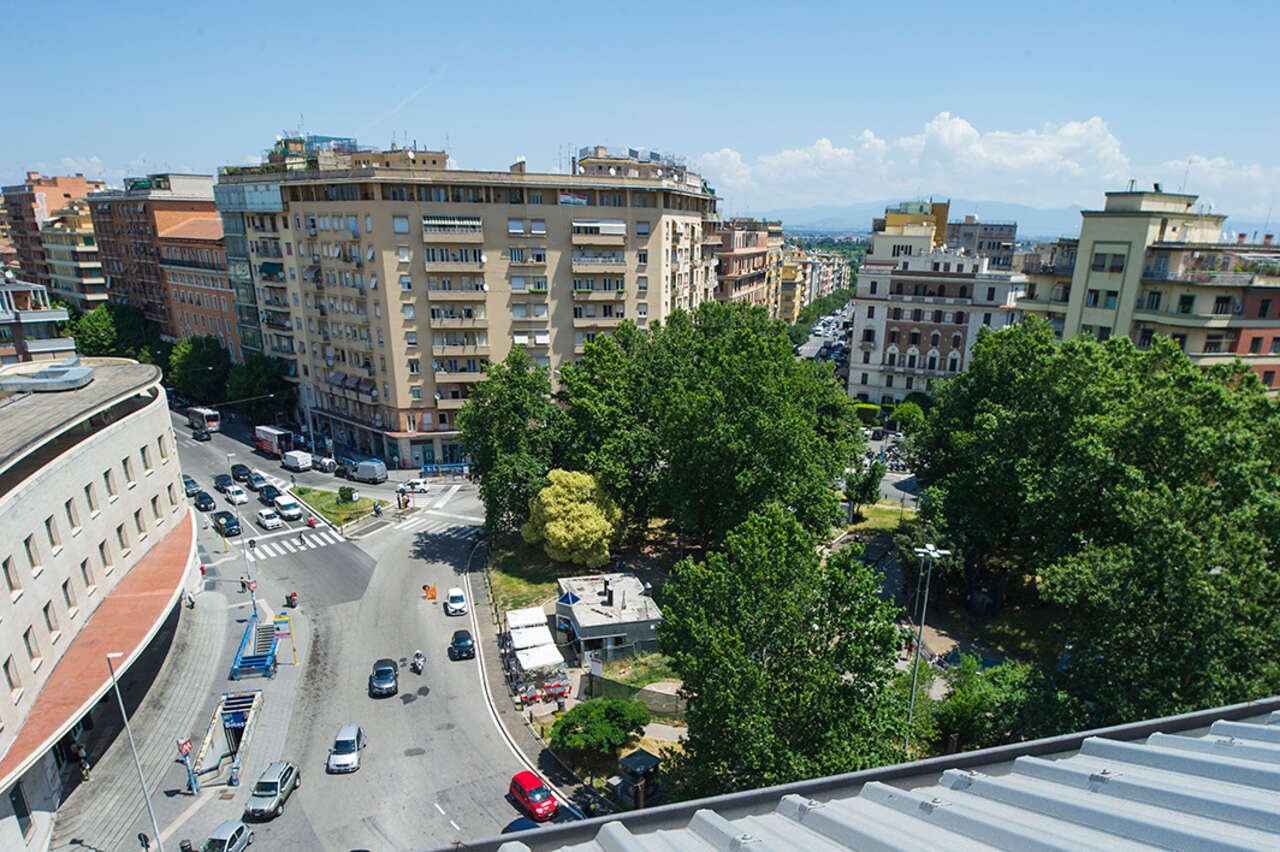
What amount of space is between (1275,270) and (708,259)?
193 ft

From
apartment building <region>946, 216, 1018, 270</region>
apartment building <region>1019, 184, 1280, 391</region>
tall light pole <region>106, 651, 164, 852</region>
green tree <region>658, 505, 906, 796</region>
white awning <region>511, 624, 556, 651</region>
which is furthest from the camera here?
apartment building <region>946, 216, 1018, 270</region>

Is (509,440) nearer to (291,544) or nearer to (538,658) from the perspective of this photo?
(538,658)

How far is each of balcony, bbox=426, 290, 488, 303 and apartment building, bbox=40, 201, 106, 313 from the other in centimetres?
8394

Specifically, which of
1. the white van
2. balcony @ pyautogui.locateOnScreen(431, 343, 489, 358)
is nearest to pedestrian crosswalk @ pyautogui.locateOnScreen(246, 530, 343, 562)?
the white van

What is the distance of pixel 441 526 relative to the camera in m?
58.5

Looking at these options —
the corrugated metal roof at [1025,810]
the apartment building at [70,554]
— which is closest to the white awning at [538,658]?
the apartment building at [70,554]

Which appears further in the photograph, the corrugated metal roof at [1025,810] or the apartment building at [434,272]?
the apartment building at [434,272]

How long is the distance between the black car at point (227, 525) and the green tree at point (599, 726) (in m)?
38.6

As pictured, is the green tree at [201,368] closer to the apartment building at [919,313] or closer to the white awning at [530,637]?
the white awning at [530,637]

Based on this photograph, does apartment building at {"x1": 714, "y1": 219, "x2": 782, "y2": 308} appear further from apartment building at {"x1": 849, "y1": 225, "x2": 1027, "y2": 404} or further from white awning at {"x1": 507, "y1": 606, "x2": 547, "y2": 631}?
white awning at {"x1": 507, "y1": 606, "x2": 547, "y2": 631}

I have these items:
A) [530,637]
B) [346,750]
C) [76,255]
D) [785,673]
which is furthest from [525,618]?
[76,255]

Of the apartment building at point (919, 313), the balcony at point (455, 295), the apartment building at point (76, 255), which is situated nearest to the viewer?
the balcony at point (455, 295)

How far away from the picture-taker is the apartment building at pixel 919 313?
78.7m

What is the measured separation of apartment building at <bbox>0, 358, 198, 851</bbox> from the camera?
26125 millimetres
